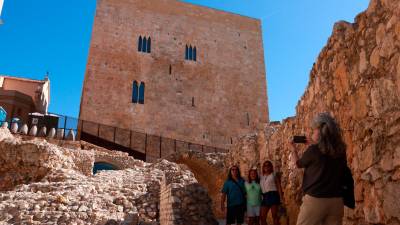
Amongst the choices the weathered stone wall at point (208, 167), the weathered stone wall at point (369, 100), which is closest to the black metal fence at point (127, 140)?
the weathered stone wall at point (208, 167)

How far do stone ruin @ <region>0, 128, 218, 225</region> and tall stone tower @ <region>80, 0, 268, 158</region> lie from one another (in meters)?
7.95

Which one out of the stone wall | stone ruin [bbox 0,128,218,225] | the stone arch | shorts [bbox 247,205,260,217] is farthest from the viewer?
the stone arch

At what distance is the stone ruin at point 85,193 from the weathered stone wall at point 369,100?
11.5 feet

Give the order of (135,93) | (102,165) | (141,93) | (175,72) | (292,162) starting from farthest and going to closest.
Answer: (175,72), (141,93), (135,93), (102,165), (292,162)

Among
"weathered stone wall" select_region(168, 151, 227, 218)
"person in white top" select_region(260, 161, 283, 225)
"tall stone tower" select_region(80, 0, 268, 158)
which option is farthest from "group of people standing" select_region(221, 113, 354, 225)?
"tall stone tower" select_region(80, 0, 268, 158)

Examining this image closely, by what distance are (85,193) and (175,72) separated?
1672 cm

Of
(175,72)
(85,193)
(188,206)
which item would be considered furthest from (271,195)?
(175,72)

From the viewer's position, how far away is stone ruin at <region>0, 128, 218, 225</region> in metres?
6.66

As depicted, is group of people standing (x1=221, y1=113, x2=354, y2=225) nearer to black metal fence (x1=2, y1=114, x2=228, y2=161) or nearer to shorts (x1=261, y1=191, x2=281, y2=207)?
shorts (x1=261, y1=191, x2=281, y2=207)

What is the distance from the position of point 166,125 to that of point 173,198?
1643 cm

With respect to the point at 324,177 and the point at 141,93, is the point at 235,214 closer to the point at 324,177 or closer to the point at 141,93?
the point at 324,177

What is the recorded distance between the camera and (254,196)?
17.4ft

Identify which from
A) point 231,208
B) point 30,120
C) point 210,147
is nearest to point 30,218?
point 231,208

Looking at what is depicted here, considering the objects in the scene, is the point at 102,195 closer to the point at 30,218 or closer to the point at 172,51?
the point at 30,218
